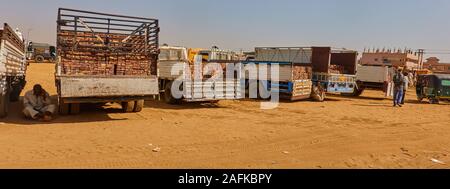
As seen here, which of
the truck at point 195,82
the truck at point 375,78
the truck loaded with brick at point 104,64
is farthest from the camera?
the truck at point 375,78

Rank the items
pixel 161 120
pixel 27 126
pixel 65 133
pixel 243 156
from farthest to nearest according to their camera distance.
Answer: pixel 161 120, pixel 27 126, pixel 65 133, pixel 243 156

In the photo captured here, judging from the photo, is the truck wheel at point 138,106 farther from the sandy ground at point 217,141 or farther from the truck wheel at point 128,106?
the sandy ground at point 217,141

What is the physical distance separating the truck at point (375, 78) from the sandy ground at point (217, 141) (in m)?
8.50

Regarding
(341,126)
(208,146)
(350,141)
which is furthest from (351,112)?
(208,146)

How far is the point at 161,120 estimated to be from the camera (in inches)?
375

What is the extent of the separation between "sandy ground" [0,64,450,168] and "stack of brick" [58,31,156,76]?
121cm

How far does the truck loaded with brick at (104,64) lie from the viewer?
27.7ft

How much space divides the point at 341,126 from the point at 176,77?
5.63 meters

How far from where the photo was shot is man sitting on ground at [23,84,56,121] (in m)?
8.61

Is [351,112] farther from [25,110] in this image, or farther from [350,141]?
[25,110]

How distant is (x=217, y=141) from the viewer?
7199 mm

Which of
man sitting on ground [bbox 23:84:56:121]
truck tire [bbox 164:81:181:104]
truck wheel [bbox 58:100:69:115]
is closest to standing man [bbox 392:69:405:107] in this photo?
truck tire [bbox 164:81:181:104]

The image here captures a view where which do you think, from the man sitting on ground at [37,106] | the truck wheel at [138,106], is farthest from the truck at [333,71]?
the man sitting on ground at [37,106]
